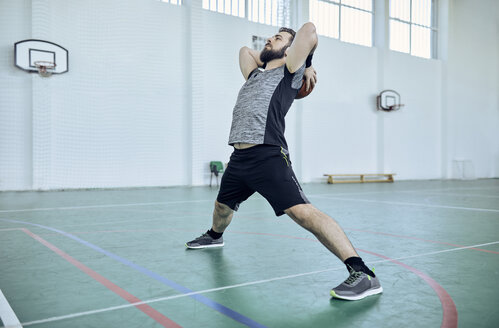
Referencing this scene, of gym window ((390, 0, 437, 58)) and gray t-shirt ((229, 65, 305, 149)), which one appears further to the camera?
gym window ((390, 0, 437, 58))

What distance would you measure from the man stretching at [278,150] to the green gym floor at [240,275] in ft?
0.76

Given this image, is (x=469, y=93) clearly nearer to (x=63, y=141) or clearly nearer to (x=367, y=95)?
(x=367, y=95)

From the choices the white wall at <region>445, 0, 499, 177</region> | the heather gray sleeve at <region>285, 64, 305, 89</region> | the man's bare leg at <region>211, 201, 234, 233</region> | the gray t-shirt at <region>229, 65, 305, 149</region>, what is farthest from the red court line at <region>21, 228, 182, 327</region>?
the white wall at <region>445, 0, 499, 177</region>

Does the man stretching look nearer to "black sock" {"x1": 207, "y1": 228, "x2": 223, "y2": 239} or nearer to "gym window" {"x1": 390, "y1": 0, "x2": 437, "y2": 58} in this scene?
"black sock" {"x1": 207, "y1": 228, "x2": 223, "y2": 239}

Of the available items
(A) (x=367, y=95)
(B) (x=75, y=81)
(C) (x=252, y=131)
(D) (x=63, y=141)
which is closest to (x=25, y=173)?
(D) (x=63, y=141)

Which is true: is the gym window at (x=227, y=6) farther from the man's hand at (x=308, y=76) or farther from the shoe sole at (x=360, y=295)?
the shoe sole at (x=360, y=295)

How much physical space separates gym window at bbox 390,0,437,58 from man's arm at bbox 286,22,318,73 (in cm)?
1786

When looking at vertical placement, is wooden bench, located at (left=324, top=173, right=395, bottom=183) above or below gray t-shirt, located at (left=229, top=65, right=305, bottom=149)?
below

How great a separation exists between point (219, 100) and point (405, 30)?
34.5 feet

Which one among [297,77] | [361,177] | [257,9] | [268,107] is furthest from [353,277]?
[361,177]

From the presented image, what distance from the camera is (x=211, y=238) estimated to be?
148 inches

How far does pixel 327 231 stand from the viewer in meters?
2.44

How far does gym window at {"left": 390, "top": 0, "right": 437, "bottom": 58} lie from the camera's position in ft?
61.7

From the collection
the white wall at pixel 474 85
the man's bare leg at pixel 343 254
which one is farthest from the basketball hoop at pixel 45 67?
the white wall at pixel 474 85
